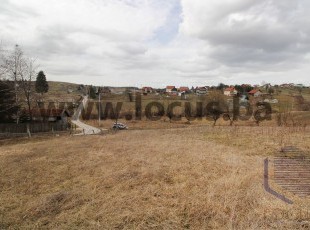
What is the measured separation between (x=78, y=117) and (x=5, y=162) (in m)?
62.3

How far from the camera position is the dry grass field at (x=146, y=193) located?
25.3 ft

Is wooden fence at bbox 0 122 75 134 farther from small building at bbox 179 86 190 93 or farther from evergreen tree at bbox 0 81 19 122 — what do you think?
small building at bbox 179 86 190 93

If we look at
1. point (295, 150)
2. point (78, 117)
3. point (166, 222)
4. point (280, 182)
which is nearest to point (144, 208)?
point (166, 222)

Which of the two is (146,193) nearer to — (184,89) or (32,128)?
(32,128)

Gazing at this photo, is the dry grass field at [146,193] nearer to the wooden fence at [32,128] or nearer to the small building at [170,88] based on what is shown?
the wooden fence at [32,128]

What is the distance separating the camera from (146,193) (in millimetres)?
9727

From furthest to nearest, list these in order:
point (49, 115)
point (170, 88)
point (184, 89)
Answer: point (170, 88) < point (184, 89) < point (49, 115)

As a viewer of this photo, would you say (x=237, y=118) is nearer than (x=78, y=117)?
Yes

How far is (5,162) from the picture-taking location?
1585cm

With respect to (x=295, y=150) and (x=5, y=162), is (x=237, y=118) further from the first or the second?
(x=5, y=162)

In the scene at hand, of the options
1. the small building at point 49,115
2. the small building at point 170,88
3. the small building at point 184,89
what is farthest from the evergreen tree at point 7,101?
the small building at point 170,88

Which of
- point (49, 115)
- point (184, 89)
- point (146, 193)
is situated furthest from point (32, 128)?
point (184, 89)

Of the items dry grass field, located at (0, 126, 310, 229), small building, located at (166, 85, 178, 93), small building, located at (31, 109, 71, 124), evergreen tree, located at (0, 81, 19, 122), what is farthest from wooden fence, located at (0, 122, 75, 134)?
small building, located at (166, 85, 178, 93)

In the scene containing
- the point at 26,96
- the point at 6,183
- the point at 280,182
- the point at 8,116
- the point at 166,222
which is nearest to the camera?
the point at 166,222
